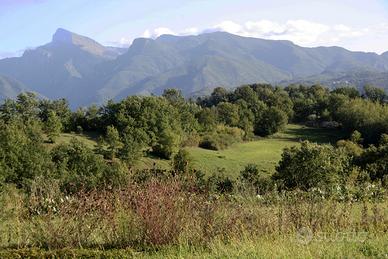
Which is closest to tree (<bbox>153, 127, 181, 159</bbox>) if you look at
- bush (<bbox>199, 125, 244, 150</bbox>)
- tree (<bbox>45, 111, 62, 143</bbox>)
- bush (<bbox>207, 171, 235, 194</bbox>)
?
bush (<bbox>199, 125, 244, 150</bbox>)

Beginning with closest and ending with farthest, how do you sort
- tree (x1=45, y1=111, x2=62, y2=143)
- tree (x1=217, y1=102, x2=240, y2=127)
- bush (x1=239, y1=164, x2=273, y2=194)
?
bush (x1=239, y1=164, x2=273, y2=194)
tree (x1=45, y1=111, x2=62, y2=143)
tree (x1=217, y1=102, x2=240, y2=127)

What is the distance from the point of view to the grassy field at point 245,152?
196ft

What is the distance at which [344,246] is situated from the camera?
5.77 m

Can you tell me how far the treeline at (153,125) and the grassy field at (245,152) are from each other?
1.97 meters

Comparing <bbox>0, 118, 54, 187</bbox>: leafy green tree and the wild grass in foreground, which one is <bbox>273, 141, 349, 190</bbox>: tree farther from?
<bbox>0, 118, 54, 187</bbox>: leafy green tree

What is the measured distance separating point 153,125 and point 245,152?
594 inches

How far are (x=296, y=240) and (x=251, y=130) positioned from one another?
268ft

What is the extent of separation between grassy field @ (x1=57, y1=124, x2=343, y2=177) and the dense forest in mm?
1978

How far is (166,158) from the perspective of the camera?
2586 inches

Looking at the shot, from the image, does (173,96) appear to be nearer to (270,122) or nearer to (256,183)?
(270,122)

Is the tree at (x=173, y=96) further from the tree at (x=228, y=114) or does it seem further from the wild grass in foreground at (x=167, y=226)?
the wild grass in foreground at (x=167, y=226)

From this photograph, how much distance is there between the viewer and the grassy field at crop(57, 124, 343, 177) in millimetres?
59666

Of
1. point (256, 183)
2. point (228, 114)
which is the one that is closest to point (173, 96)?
point (228, 114)

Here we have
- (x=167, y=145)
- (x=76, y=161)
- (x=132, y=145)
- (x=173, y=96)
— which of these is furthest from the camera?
(x=173, y=96)
